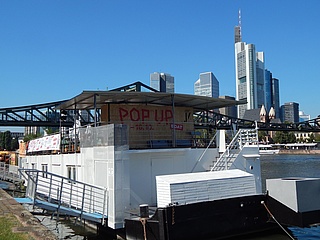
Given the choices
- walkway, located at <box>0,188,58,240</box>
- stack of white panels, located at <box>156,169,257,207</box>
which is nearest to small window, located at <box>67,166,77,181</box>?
walkway, located at <box>0,188,58,240</box>

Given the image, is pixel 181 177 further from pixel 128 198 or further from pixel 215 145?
pixel 215 145

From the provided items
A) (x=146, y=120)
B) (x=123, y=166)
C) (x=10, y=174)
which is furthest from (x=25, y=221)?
(x=10, y=174)

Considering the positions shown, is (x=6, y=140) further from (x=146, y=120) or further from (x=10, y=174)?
(x=146, y=120)

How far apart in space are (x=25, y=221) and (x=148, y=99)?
290 inches

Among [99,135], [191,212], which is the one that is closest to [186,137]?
[99,135]

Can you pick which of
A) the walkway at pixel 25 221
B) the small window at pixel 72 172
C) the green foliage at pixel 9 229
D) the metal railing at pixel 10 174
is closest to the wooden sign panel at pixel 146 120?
the small window at pixel 72 172

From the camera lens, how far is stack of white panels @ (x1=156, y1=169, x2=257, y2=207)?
10.8 m

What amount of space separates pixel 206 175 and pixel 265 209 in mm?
2359

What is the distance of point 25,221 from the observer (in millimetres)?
10930

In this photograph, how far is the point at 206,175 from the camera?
1183cm

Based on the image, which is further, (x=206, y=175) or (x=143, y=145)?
(x=143, y=145)

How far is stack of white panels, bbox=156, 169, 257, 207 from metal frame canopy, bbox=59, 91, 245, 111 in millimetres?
4237

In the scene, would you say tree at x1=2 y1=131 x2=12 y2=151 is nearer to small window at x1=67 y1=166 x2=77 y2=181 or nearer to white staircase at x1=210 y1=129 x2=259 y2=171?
small window at x1=67 y1=166 x2=77 y2=181

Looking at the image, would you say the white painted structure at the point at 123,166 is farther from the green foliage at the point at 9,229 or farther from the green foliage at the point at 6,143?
the green foliage at the point at 6,143
